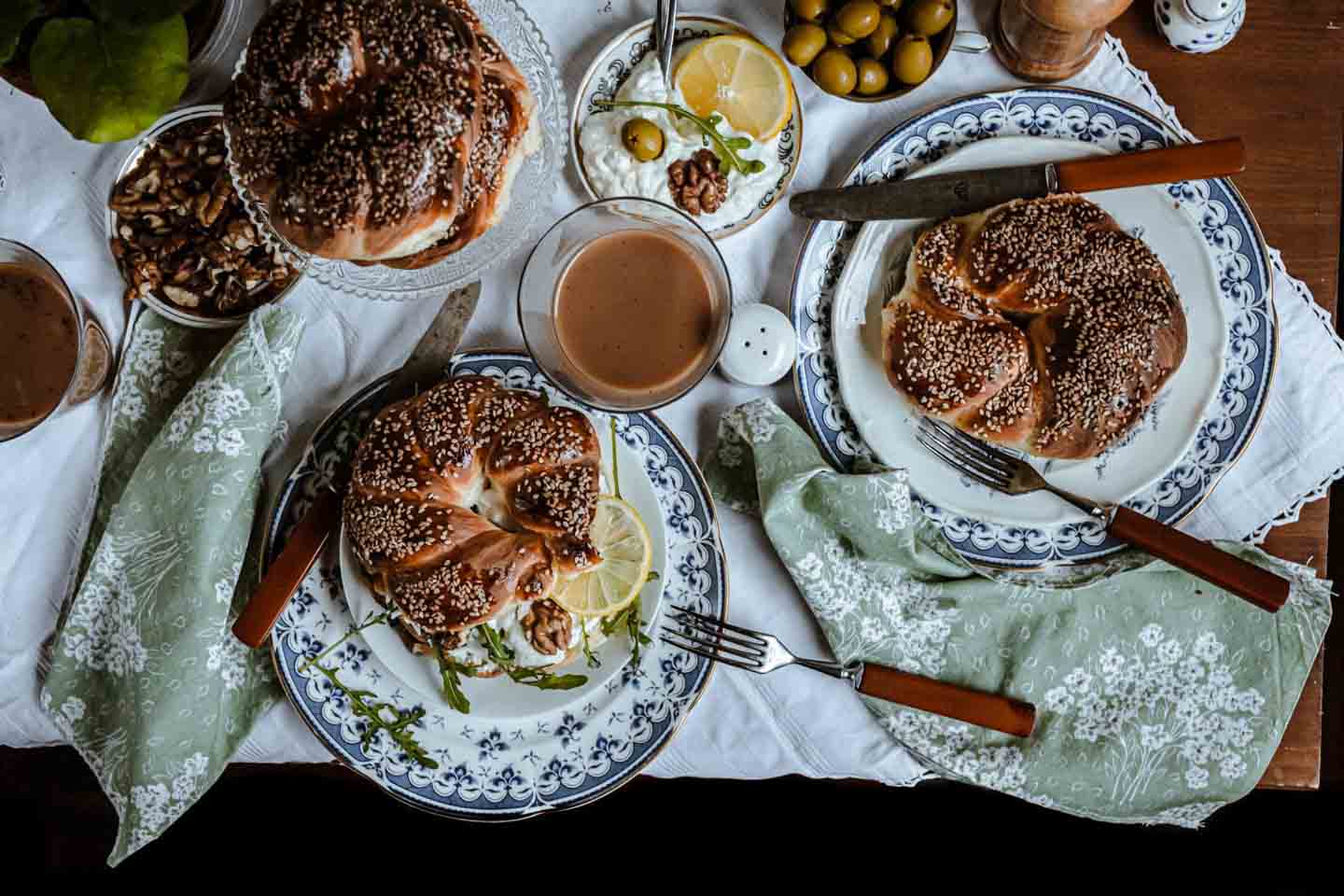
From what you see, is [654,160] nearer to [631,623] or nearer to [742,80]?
[742,80]

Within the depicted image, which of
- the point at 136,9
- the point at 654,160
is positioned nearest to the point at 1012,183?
the point at 654,160

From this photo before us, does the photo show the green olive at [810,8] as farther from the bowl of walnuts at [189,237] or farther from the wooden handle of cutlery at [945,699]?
the wooden handle of cutlery at [945,699]

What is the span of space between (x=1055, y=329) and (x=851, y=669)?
24.4 inches

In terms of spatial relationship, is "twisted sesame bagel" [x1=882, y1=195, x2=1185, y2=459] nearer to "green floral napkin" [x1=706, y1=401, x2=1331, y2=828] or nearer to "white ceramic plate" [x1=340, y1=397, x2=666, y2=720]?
"green floral napkin" [x1=706, y1=401, x2=1331, y2=828]

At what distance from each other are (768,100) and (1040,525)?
2.58 ft

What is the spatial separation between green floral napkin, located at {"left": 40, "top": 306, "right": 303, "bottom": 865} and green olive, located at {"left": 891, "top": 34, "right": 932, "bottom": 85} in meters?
0.99

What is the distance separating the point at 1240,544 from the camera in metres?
1.77

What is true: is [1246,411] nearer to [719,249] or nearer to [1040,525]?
[1040,525]

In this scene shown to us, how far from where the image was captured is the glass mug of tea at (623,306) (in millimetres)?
1604

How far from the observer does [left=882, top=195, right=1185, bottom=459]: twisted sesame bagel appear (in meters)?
1.65

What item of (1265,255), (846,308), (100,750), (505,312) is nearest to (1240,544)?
(1265,255)

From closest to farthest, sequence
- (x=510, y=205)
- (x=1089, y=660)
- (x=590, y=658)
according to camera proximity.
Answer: (x=510, y=205) → (x=590, y=658) → (x=1089, y=660)

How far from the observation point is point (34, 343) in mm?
1587

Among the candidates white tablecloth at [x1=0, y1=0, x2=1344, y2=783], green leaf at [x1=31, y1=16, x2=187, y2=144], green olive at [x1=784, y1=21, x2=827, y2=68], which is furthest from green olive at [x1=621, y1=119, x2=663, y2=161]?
green leaf at [x1=31, y1=16, x2=187, y2=144]
